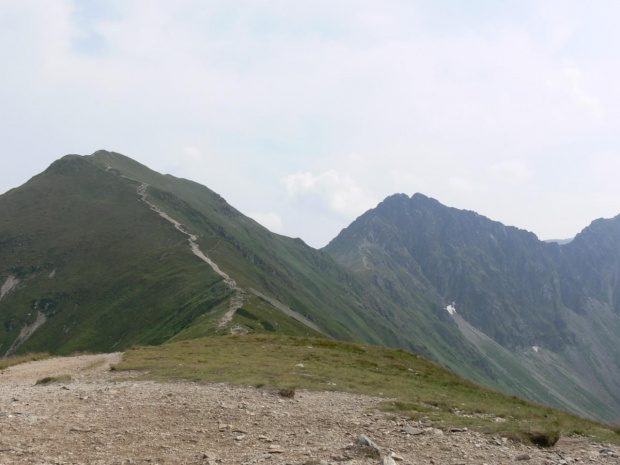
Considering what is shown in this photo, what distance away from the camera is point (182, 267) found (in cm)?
13512

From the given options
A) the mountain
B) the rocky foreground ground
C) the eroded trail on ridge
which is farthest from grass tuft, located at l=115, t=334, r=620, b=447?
the eroded trail on ridge

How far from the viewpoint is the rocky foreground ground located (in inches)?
575

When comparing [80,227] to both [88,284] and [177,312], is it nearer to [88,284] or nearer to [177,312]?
[88,284]

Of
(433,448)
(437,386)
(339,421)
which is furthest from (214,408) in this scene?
(437,386)

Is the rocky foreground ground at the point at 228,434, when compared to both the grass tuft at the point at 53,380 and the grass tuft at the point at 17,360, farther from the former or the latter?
the grass tuft at the point at 17,360

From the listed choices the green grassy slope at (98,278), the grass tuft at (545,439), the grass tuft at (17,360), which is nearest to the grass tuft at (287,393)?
the grass tuft at (545,439)

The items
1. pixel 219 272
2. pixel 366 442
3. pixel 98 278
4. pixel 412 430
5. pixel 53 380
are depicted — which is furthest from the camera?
pixel 98 278

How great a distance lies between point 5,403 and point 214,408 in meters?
9.12

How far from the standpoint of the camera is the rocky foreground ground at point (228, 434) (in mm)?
14613

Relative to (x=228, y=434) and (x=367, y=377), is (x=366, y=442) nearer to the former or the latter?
(x=228, y=434)

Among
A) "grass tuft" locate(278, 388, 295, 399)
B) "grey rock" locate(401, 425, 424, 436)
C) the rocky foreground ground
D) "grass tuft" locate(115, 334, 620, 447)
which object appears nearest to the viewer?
the rocky foreground ground

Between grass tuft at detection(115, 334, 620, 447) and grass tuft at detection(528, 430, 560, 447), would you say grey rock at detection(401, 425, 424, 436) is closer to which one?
grass tuft at detection(115, 334, 620, 447)

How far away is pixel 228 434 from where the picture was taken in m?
17.1

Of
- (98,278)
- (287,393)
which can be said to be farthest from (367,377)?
(98,278)
